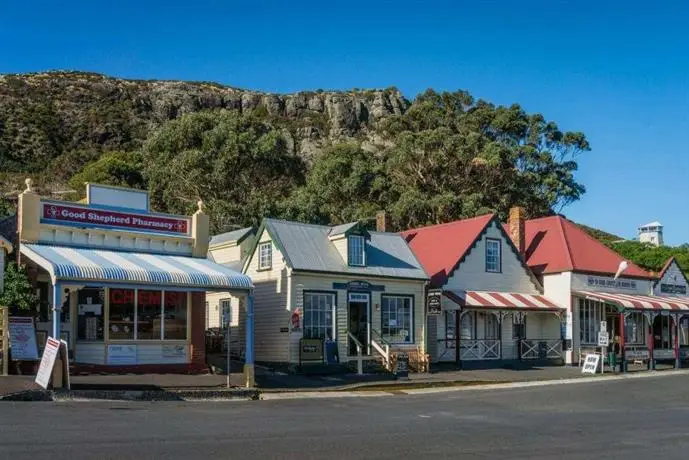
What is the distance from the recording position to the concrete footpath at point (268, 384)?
20.1 metres

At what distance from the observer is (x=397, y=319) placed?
1241 inches

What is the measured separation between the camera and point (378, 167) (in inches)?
2386

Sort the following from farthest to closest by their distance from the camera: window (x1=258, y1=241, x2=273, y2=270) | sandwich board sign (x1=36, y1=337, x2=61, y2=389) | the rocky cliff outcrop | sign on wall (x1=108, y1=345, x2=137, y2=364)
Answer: the rocky cliff outcrop, window (x1=258, y1=241, x2=273, y2=270), sign on wall (x1=108, y1=345, x2=137, y2=364), sandwich board sign (x1=36, y1=337, x2=61, y2=389)

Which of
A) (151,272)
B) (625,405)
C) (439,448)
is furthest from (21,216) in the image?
(625,405)

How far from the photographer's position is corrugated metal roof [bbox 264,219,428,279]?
29.6 meters

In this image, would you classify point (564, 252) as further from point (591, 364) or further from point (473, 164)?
point (473, 164)

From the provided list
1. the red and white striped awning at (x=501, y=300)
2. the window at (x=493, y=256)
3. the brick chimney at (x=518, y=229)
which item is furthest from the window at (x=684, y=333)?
the window at (x=493, y=256)

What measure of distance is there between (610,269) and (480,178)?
2201cm

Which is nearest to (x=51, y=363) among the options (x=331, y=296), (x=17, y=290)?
(x=17, y=290)

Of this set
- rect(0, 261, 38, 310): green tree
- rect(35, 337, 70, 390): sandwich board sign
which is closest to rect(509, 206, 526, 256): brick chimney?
rect(0, 261, 38, 310): green tree

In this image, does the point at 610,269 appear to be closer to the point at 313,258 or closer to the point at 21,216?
the point at 313,258

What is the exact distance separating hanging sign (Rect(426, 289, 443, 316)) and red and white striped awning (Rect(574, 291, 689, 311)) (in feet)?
27.4

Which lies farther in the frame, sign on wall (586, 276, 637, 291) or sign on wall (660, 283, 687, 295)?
sign on wall (660, 283, 687, 295)

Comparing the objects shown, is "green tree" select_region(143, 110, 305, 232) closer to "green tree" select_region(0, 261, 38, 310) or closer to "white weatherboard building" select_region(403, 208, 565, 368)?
"white weatherboard building" select_region(403, 208, 565, 368)
